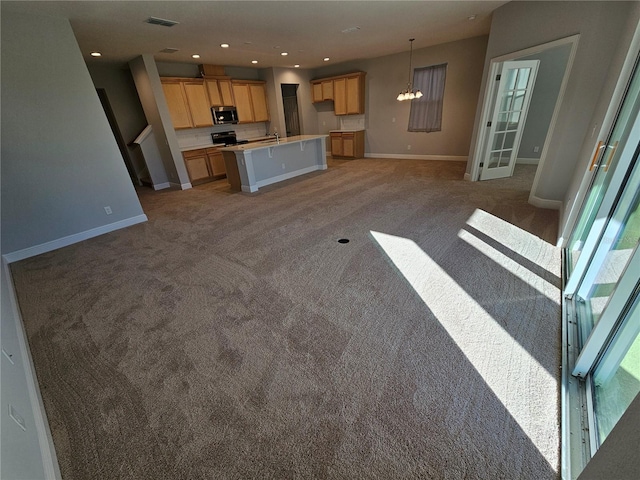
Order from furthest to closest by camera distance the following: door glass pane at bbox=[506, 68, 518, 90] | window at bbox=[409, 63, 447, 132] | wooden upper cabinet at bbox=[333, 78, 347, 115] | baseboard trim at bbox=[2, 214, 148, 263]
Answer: wooden upper cabinet at bbox=[333, 78, 347, 115] < window at bbox=[409, 63, 447, 132] < door glass pane at bbox=[506, 68, 518, 90] < baseboard trim at bbox=[2, 214, 148, 263]

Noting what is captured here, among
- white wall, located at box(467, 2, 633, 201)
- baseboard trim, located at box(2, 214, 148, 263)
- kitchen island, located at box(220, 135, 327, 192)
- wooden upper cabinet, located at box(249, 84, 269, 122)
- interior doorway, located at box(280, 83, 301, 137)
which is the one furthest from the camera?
interior doorway, located at box(280, 83, 301, 137)

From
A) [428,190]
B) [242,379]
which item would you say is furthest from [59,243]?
[428,190]

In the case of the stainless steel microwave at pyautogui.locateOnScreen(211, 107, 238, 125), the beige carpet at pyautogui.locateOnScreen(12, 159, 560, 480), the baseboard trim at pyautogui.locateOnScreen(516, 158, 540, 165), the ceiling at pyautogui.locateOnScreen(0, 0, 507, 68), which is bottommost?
the beige carpet at pyautogui.locateOnScreen(12, 159, 560, 480)

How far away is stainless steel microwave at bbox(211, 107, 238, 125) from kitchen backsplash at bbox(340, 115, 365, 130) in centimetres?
336

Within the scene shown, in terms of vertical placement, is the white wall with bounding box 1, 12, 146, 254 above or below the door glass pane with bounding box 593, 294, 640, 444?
above

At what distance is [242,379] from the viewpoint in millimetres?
1631

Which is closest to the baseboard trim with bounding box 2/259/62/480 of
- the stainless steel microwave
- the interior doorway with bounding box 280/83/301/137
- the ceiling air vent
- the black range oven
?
the ceiling air vent

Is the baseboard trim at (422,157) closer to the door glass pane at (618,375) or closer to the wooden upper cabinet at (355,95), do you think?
the wooden upper cabinet at (355,95)

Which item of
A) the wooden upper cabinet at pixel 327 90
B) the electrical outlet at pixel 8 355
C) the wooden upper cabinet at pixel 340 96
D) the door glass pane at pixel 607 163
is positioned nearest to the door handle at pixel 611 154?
the door glass pane at pixel 607 163

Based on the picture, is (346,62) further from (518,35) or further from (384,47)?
(518,35)

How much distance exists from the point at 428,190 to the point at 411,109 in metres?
3.65

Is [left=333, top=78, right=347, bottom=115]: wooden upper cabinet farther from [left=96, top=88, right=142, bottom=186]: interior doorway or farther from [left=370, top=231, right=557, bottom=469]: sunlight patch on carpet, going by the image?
[left=370, top=231, right=557, bottom=469]: sunlight patch on carpet

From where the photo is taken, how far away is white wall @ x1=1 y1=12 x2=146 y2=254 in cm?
309

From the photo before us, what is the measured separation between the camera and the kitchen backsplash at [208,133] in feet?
21.9
